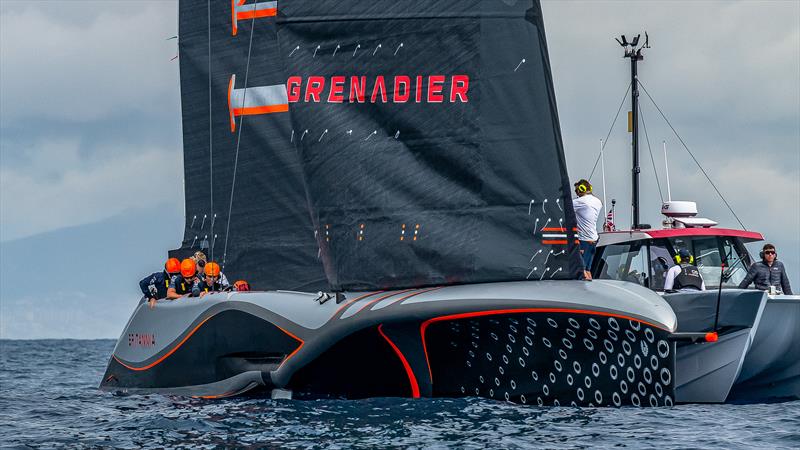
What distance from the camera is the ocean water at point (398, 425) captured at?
10.3 metres

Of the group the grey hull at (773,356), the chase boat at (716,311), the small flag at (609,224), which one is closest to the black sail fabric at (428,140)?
the chase boat at (716,311)

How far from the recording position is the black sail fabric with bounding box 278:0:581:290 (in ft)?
38.3

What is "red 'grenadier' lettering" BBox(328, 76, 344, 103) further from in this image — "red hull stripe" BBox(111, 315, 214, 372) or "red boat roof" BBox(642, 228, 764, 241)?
"red boat roof" BBox(642, 228, 764, 241)

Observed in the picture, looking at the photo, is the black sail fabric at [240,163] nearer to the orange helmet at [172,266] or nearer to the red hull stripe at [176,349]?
the orange helmet at [172,266]

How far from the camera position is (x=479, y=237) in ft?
38.4

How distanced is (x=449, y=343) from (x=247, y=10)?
308 inches

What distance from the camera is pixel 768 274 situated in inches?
614

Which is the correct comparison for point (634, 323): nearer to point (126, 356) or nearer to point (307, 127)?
point (307, 127)

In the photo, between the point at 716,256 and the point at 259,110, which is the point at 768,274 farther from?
the point at 259,110

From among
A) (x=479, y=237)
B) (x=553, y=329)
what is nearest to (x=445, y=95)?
(x=479, y=237)

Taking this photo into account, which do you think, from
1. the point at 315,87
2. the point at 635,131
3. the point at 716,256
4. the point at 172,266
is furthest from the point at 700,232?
the point at 172,266

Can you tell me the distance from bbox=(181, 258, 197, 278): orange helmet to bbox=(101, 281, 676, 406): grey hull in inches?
52.0

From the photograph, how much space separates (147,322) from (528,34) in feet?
21.5

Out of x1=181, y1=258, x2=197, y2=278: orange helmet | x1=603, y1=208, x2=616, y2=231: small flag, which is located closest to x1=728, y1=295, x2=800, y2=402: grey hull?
x1=603, y1=208, x2=616, y2=231: small flag
